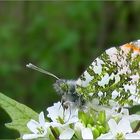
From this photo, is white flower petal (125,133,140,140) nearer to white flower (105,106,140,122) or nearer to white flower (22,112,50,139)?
white flower (105,106,140,122)

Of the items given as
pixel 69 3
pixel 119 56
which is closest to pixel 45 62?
pixel 69 3

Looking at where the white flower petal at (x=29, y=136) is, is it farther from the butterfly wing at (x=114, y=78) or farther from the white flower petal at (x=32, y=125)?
the butterfly wing at (x=114, y=78)

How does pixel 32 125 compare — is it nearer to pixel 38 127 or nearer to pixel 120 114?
pixel 38 127

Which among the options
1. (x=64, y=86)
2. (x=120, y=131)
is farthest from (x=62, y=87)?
(x=120, y=131)

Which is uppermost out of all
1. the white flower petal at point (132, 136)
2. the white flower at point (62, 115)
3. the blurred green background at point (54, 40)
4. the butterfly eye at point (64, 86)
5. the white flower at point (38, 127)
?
the blurred green background at point (54, 40)

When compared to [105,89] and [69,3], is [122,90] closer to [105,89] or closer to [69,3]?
[105,89]

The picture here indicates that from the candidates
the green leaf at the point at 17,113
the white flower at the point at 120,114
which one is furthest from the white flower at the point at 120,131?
the green leaf at the point at 17,113
